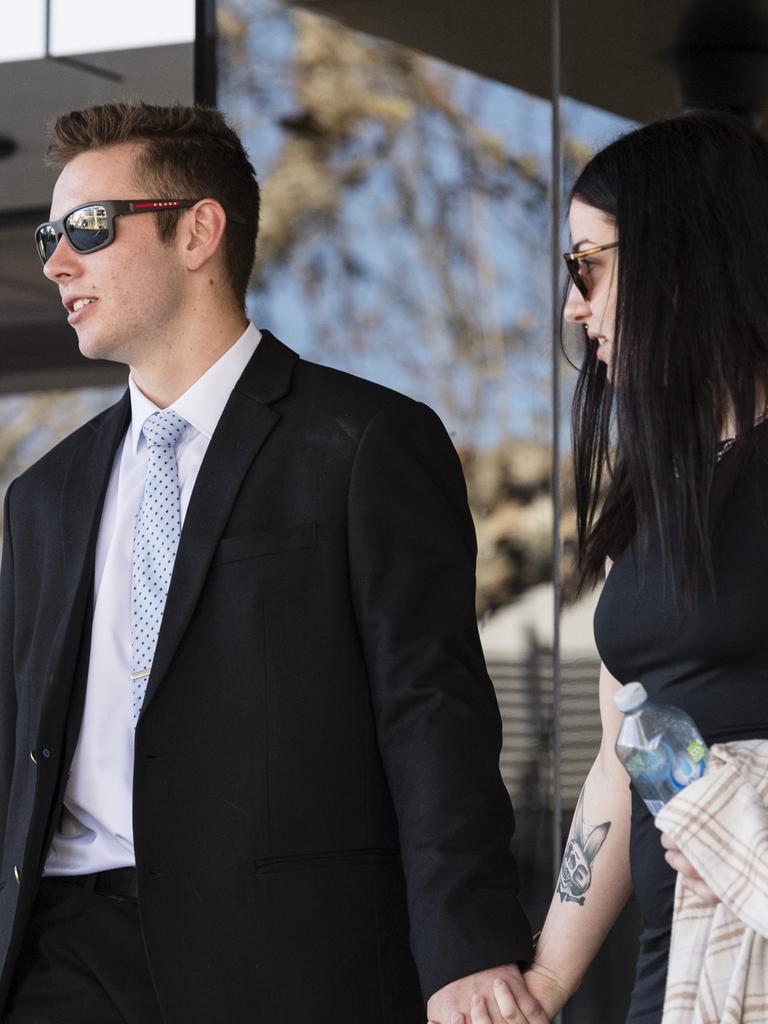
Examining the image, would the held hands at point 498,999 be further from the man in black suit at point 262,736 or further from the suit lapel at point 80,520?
the suit lapel at point 80,520

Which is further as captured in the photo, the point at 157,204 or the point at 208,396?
the point at 157,204

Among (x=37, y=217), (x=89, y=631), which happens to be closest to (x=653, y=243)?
(x=89, y=631)

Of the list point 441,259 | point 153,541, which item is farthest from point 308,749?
point 441,259

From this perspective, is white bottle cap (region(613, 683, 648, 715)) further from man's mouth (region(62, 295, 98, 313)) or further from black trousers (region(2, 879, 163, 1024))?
man's mouth (region(62, 295, 98, 313))

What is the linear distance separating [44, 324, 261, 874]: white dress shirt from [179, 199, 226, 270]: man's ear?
1.08 feet

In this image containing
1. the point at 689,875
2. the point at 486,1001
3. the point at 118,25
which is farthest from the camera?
the point at 118,25

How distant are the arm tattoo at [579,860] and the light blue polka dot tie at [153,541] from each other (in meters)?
0.80

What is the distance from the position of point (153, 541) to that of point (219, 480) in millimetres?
176

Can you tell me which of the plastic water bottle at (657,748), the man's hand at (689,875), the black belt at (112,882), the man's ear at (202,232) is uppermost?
the man's ear at (202,232)

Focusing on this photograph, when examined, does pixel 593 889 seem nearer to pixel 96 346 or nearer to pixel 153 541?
pixel 153 541

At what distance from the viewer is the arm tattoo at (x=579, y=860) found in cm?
294

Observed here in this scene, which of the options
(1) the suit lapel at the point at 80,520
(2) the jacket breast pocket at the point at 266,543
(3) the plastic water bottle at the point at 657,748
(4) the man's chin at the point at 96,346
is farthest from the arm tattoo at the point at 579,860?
(4) the man's chin at the point at 96,346

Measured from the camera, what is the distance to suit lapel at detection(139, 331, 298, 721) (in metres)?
3.12

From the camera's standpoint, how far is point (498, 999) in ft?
9.46
